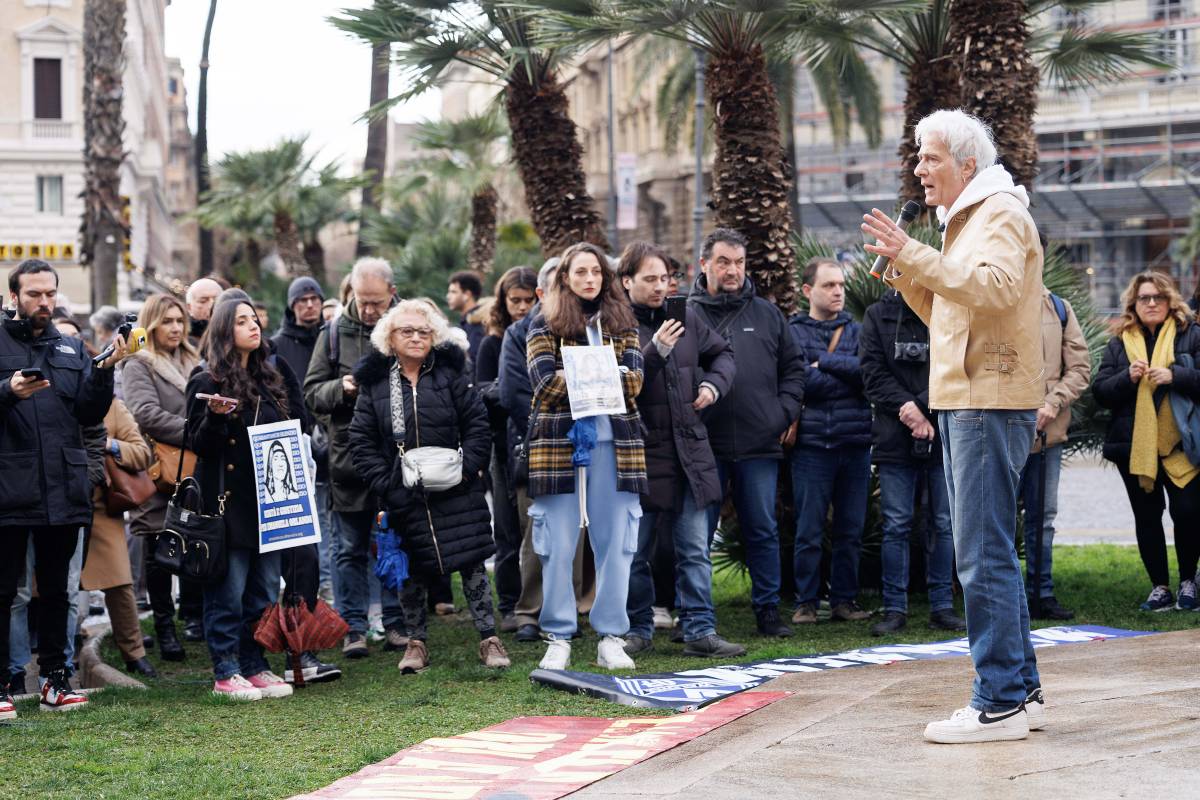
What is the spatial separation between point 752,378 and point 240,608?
297cm

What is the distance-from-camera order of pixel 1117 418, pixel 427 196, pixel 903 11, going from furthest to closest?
pixel 427 196 → pixel 903 11 → pixel 1117 418

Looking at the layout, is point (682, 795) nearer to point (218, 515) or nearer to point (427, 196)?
point (218, 515)

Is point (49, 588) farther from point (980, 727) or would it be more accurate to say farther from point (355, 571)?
point (980, 727)

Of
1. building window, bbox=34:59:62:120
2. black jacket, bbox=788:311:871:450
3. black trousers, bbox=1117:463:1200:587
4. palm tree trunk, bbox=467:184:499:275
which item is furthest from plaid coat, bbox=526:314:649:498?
building window, bbox=34:59:62:120

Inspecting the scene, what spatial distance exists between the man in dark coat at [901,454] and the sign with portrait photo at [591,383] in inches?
71.5

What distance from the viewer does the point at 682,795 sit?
450cm

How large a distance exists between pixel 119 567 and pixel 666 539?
10.4 ft

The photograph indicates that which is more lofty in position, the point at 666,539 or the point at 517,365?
the point at 517,365

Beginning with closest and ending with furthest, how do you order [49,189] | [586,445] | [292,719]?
[292,719]
[586,445]
[49,189]

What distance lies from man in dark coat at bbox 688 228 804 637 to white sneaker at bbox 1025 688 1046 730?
3040 mm

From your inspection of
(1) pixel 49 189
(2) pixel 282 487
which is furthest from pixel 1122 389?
(1) pixel 49 189

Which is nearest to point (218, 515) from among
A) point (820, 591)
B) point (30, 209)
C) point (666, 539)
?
point (666, 539)

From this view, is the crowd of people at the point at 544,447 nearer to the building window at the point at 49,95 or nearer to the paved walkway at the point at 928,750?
the paved walkway at the point at 928,750

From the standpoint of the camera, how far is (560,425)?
7.31 metres
